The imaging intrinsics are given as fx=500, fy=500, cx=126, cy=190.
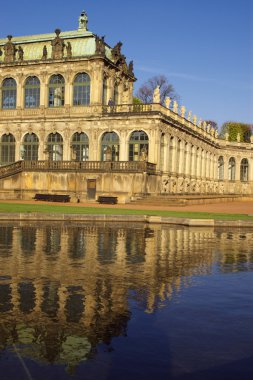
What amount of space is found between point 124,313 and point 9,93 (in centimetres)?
5652

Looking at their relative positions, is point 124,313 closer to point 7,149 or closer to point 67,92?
point 67,92

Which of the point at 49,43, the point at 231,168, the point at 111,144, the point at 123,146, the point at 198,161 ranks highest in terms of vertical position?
the point at 49,43

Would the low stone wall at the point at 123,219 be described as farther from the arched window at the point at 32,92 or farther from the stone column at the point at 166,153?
the arched window at the point at 32,92

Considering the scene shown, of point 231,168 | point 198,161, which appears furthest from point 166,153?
point 231,168

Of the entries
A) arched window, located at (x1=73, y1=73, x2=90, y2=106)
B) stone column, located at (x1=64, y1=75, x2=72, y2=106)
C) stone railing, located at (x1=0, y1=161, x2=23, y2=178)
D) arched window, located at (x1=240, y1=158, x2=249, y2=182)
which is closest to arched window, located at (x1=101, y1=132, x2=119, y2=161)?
arched window, located at (x1=73, y1=73, x2=90, y2=106)

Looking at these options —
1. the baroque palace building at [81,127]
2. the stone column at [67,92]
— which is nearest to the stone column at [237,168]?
the baroque palace building at [81,127]

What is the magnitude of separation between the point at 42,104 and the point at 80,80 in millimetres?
5605

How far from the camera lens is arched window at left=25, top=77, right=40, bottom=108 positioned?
59.5 meters

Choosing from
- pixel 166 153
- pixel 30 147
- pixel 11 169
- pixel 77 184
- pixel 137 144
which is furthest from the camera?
pixel 30 147

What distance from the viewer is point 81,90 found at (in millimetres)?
56844

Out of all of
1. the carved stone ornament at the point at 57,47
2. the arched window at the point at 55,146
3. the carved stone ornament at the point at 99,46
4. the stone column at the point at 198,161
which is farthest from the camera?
the stone column at the point at 198,161

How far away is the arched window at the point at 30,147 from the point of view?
59.5 m

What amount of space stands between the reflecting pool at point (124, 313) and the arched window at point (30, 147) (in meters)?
43.8

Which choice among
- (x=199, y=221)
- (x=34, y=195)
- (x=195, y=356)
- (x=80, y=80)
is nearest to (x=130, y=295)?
(x=195, y=356)
